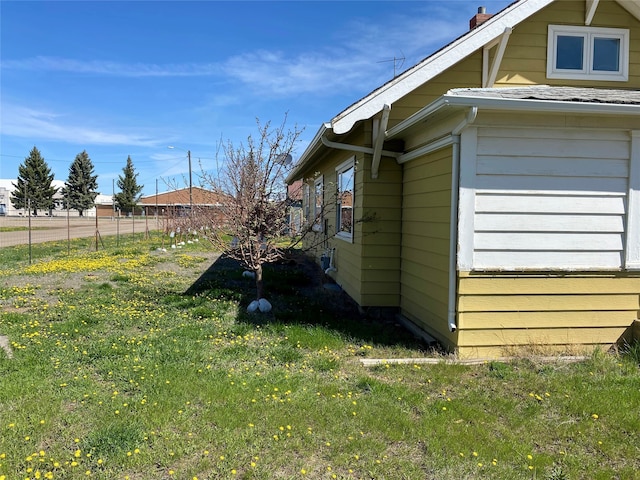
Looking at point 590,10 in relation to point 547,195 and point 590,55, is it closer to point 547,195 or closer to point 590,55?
point 590,55

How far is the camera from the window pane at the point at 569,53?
6266 millimetres

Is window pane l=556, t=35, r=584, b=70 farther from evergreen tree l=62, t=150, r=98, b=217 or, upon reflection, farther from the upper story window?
evergreen tree l=62, t=150, r=98, b=217

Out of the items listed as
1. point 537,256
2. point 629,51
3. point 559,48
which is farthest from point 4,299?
point 629,51

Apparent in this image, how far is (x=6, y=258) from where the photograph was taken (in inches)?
548

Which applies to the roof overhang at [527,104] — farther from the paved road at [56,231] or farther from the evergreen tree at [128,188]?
the evergreen tree at [128,188]

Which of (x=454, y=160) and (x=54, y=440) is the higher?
(x=454, y=160)

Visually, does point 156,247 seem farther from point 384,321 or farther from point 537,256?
point 537,256

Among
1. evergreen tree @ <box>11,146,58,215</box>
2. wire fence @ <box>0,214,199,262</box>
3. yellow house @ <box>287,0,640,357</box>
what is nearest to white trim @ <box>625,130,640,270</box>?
yellow house @ <box>287,0,640,357</box>

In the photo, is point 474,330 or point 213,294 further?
point 213,294

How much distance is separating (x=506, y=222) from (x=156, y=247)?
15292mm

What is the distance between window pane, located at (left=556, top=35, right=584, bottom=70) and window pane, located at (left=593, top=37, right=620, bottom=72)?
0.64 feet

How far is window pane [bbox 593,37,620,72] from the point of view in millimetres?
6301

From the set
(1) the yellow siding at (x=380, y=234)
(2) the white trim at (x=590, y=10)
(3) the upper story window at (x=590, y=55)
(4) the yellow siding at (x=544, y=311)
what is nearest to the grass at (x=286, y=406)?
(4) the yellow siding at (x=544, y=311)

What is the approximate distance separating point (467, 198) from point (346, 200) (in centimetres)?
360
